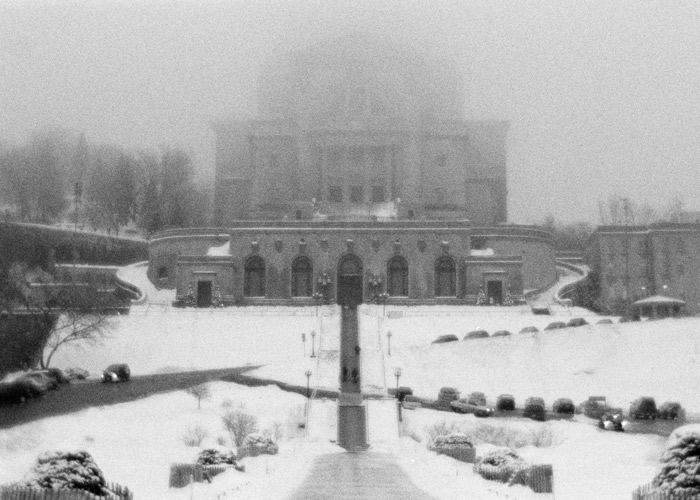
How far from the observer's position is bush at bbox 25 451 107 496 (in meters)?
17.0

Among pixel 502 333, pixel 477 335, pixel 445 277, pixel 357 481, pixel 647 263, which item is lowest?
pixel 357 481

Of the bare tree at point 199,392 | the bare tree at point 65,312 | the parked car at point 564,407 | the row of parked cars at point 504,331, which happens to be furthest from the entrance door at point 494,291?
the bare tree at point 199,392

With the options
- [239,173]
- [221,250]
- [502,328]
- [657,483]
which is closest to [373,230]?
[221,250]

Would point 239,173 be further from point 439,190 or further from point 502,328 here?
point 502,328

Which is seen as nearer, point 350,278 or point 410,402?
point 410,402

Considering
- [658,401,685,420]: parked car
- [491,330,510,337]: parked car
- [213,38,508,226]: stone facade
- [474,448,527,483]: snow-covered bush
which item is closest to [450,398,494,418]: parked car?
[658,401,685,420]: parked car

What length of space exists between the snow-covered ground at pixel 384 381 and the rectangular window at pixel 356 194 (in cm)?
1745

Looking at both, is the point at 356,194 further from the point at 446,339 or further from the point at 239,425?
the point at 239,425

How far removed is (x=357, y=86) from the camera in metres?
98.2

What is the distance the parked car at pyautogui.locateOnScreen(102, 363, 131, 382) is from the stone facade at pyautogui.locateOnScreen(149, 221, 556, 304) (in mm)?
24902

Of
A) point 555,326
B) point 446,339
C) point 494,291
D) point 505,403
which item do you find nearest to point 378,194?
point 494,291

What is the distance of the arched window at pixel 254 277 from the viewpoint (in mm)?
78688

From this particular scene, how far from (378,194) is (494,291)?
690 inches

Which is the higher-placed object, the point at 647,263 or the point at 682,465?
the point at 647,263
